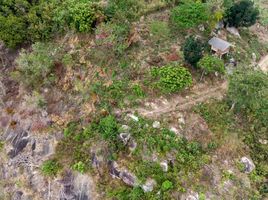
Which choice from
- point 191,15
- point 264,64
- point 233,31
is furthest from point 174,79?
point 264,64

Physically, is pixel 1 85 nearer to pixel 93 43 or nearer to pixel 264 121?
pixel 93 43

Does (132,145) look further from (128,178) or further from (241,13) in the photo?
(241,13)

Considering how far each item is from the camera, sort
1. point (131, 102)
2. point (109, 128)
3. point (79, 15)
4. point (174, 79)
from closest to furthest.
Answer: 1. point (109, 128)
2. point (131, 102)
3. point (174, 79)
4. point (79, 15)

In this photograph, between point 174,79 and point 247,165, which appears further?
point 174,79

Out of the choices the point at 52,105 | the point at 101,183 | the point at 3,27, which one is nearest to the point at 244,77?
the point at 101,183

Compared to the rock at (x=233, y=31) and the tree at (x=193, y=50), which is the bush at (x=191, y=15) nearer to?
the tree at (x=193, y=50)

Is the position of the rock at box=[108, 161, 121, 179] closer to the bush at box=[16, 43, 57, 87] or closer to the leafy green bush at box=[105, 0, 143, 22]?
the bush at box=[16, 43, 57, 87]
